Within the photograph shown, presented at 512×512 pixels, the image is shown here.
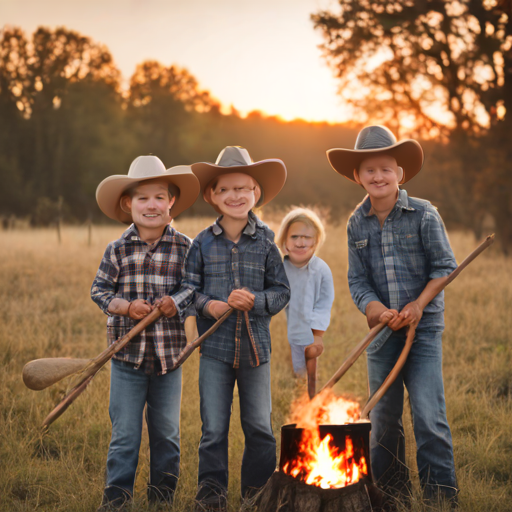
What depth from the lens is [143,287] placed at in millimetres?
3227

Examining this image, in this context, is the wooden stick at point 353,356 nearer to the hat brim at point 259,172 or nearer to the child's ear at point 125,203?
the hat brim at point 259,172

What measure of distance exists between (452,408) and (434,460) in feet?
6.24

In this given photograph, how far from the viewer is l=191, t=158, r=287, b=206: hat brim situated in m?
3.25

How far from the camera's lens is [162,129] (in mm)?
33188

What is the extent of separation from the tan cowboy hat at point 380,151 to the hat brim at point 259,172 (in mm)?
365

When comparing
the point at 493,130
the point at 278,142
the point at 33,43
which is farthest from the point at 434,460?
the point at 278,142

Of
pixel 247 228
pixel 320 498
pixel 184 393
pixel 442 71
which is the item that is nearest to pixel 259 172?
pixel 247 228

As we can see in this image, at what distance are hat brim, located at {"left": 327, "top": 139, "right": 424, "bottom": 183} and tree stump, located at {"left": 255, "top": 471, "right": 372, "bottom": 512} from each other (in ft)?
6.19

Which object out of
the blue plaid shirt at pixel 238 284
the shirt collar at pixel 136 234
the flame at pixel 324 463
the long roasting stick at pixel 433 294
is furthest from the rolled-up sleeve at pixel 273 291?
the flame at pixel 324 463

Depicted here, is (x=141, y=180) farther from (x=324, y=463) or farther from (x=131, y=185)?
(x=324, y=463)

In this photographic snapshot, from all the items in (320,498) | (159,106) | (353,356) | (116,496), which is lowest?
(116,496)

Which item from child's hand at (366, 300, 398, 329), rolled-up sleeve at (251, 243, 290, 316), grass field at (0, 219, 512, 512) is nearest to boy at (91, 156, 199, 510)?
grass field at (0, 219, 512, 512)

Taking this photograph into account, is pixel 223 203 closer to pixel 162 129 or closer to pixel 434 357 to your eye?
pixel 434 357

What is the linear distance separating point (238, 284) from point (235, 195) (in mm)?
553
